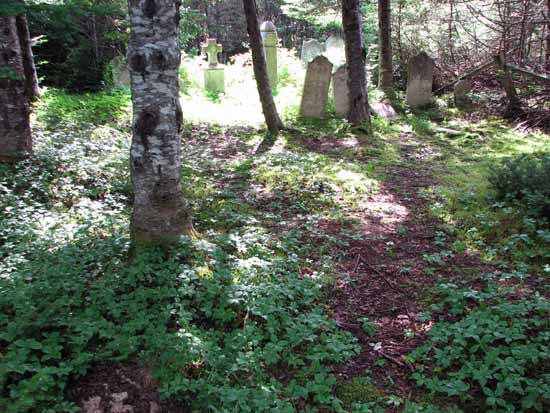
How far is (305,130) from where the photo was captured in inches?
400

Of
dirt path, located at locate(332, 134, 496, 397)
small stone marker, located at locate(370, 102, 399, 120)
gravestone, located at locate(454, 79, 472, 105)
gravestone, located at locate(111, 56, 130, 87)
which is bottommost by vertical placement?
dirt path, located at locate(332, 134, 496, 397)

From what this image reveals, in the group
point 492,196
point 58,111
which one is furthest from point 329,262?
point 58,111

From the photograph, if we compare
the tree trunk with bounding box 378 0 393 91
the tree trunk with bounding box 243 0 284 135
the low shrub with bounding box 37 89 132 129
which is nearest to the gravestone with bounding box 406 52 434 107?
the tree trunk with bounding box 378 0 393 91

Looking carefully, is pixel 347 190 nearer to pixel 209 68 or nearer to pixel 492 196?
pixel 492 196

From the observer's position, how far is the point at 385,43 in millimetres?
12609

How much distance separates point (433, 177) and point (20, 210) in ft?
19.5

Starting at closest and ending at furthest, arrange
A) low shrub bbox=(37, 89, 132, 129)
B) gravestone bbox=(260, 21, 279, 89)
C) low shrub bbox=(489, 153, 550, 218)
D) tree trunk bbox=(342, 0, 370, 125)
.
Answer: low shrub bbox=(489, 153, 550, 218)
tree trunk bbox=(342, 0, 370, 125)
low shrub bbox=(37, 89, 132, 129)
gravestone bbox=(260, 21, 279, 89)

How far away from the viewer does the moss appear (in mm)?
2930

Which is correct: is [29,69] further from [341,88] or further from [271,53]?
[271,53]

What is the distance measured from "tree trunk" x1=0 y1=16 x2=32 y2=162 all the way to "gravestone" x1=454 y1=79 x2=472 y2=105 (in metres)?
10.9

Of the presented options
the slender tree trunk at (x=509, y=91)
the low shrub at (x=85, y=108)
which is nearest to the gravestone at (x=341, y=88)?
the slender tree trunk at (x=509, y=91)

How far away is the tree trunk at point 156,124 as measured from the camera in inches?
149

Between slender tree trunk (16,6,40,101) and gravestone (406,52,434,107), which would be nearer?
slender tree trunk (16,6,40,101)

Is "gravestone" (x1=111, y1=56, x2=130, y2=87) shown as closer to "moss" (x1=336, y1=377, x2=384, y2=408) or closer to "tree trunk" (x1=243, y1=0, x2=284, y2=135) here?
"tree trunk" (x1=243, y1=0, x2=284, y2=135)
